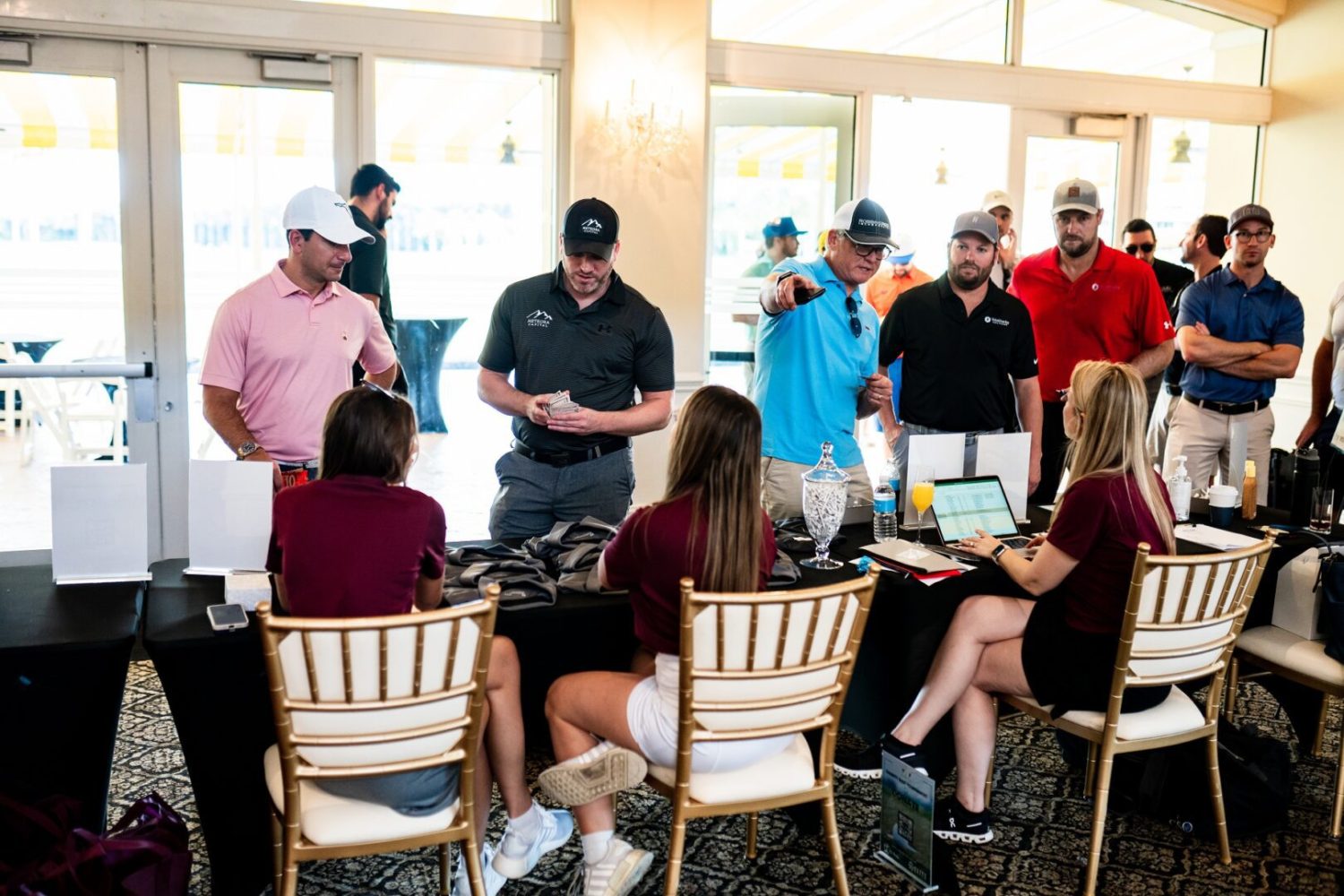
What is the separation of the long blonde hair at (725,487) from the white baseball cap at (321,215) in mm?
1385

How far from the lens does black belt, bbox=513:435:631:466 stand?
11.3 feet

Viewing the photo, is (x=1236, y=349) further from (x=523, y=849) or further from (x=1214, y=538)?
(x=523, y=849)

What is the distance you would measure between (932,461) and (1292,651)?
1079mm

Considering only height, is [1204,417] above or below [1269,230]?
below

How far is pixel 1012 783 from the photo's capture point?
330 centimetres

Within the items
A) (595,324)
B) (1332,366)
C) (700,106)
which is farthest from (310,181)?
(1332,366)

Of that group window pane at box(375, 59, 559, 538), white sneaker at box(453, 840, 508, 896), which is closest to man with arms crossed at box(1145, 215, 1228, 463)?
window pane at box(375, 59, 559, 538)

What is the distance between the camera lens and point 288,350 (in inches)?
128

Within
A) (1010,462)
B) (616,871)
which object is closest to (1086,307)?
(1010,462)

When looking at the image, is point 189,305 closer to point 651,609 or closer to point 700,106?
point 700,106

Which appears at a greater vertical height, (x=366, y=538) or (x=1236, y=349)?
(x=1236, y=349)

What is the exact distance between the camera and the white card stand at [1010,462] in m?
3.46

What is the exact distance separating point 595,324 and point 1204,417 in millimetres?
2886

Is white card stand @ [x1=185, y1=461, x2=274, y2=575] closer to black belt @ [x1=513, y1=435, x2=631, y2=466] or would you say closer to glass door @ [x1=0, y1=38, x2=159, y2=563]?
black belt @ [x1=513, y1=435, x2=631, y2=466]
